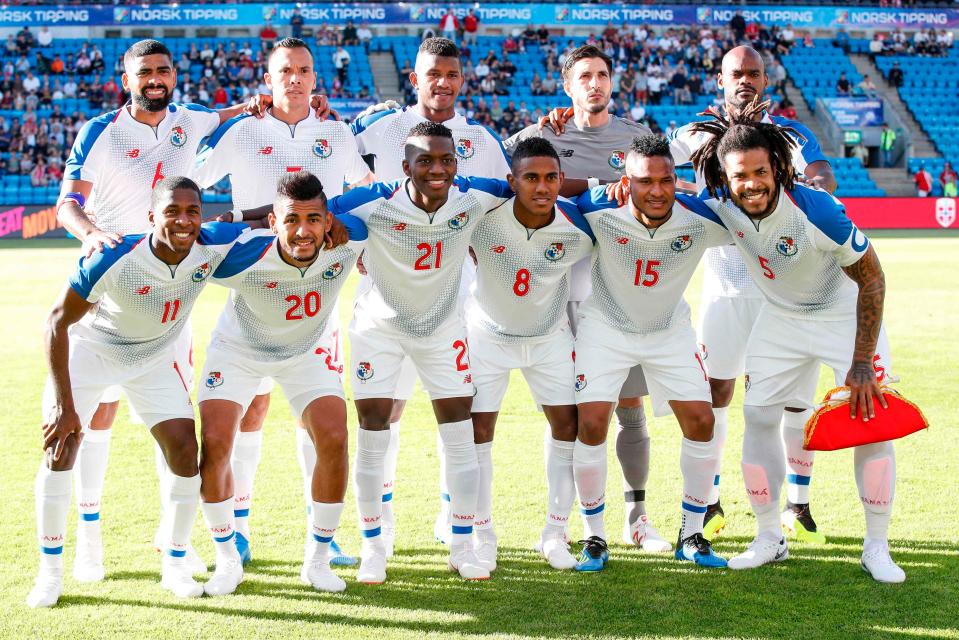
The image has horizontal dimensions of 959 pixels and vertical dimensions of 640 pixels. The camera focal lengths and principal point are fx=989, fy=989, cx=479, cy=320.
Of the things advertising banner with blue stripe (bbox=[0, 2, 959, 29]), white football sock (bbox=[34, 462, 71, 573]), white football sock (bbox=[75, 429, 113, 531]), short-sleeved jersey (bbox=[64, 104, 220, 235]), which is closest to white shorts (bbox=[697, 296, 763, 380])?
short-sleeved jersey (bbox=[64, 104, 220, 235])

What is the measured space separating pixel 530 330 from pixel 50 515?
94.7 inches

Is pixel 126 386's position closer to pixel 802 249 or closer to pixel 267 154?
pixel 267 154

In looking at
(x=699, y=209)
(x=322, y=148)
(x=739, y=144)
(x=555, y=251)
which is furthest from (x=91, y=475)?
(x=739, y=144)

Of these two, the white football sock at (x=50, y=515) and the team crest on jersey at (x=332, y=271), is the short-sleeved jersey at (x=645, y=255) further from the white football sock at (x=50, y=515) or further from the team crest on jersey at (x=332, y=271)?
the white football sock at (x=50, y=515)

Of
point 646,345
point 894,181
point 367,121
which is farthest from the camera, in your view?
point 894,181

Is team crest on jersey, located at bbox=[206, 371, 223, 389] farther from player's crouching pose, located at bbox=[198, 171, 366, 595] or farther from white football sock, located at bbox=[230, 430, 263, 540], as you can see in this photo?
white football sock, located at bbox=[230, 430, 263, 540]

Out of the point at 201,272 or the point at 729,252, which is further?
the point at 729,252

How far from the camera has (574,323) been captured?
542 cm

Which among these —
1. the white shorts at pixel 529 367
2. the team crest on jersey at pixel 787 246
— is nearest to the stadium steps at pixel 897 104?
the team crest on jersey at pixel 787 246

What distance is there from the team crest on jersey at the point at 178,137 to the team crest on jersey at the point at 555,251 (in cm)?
217

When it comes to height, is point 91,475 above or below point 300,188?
below

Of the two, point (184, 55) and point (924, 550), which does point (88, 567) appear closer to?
point (924, 550)

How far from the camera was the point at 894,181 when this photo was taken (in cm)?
3209

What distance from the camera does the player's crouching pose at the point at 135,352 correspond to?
14.2 feet
